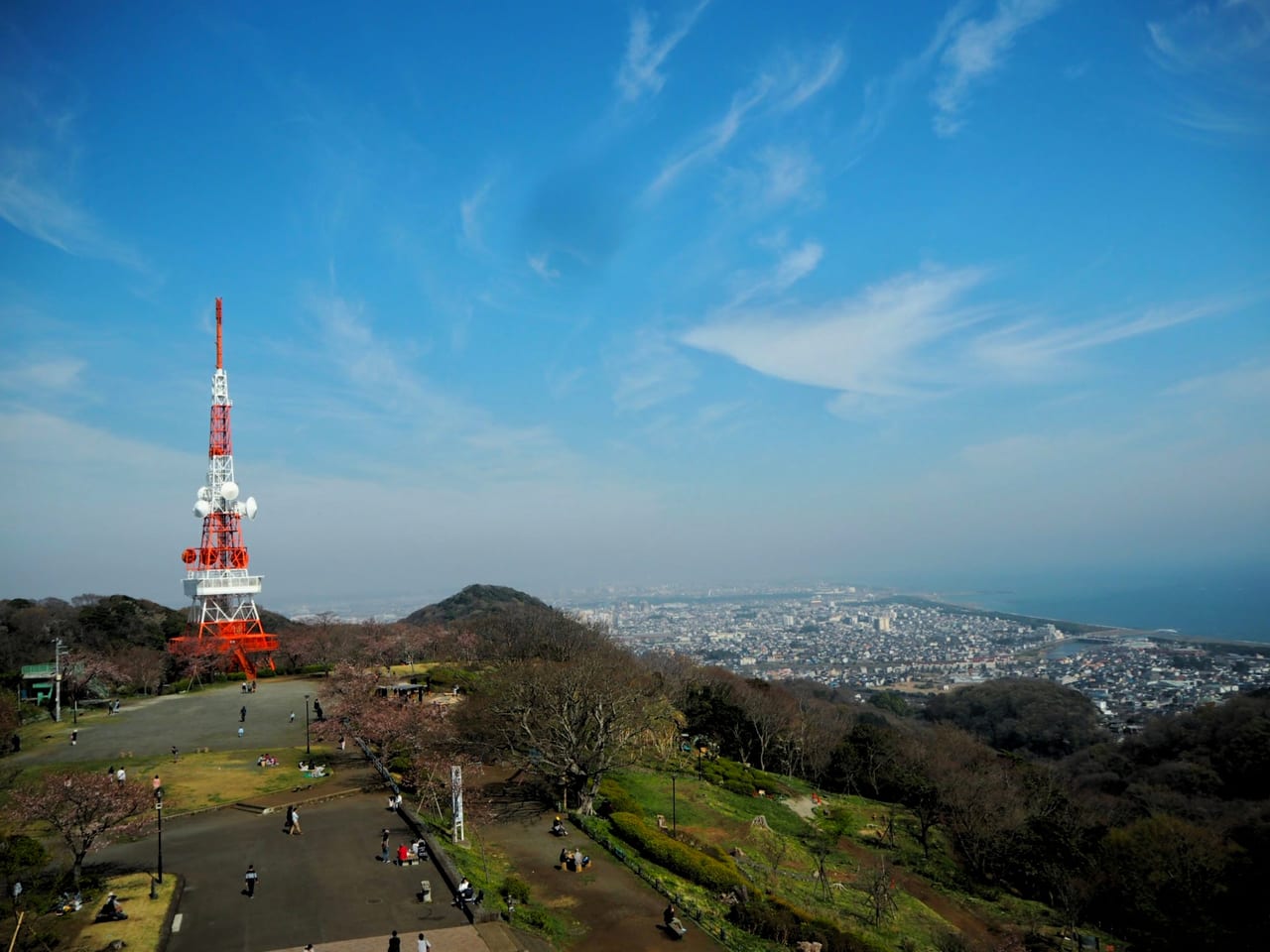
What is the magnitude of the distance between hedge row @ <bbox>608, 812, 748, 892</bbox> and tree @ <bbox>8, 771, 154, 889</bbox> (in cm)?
1483

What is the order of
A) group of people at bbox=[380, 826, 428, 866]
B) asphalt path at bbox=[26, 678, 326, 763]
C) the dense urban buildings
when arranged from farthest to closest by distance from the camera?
the dense urban buildings
asphalt path at bbox=[26, 678, 326, 763]
group of people at bbox=[380, 826, 428, 866]

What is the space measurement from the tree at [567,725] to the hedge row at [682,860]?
11.3ft

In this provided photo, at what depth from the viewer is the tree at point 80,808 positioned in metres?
18.7

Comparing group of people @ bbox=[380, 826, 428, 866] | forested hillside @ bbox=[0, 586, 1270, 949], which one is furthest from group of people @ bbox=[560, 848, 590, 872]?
group of people @ bbox=[380, 826, 428, 866]

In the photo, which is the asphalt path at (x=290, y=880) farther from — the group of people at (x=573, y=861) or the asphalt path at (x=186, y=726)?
the asphalt path at (x=186, y=726)

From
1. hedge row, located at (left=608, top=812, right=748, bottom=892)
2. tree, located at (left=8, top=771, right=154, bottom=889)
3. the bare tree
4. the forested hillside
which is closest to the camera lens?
tree, located at (left=8, top=771, right=154, bottom=889)

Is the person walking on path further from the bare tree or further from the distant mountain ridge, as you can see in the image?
the distant mountain ridge

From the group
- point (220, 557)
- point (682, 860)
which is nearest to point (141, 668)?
point (220, 557)

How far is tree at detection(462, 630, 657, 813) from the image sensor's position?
95.0 ft

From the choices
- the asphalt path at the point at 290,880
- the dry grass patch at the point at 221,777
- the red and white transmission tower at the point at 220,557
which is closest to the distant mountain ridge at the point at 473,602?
the red and white transmission tower at the point at 220,557

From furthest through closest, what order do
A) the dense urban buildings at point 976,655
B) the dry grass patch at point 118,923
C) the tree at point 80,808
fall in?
the dense urban buildings at point 976,655, the tree at point 80,808, the dry grass patch at point 118,923

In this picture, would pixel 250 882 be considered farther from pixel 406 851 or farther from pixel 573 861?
pixel 573 861

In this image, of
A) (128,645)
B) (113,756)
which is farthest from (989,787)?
(128,645)

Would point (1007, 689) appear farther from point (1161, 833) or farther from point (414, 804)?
point (414, 804)
